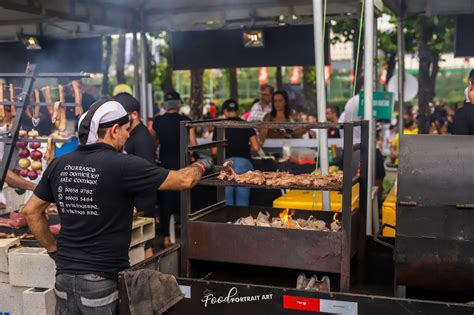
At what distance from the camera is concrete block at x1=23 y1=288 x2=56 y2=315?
3.96 m

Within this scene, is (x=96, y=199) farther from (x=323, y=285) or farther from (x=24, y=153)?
(x=24, y=153)

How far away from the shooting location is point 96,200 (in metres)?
3.23

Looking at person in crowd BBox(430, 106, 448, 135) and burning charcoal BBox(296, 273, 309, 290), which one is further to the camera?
person in crowd BBox(430, 106, 448, 135)

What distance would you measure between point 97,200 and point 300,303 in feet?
4.32

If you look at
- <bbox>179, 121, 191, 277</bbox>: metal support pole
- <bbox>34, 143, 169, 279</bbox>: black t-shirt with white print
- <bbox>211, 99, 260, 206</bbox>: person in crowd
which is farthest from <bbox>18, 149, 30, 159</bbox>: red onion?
<bbox>211, 99, 260, 206</bbox>: person in crowd

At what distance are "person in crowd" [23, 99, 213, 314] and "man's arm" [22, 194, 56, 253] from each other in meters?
0.12

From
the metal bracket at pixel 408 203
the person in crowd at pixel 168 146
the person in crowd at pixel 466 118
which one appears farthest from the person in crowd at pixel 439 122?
the metal bracket at pixel 408 203

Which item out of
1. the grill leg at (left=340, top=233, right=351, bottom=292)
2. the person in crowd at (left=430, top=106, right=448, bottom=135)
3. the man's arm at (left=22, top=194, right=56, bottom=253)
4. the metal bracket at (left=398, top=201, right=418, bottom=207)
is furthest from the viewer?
the person in crowd at (left=430, top=106, right=448, bottom=135)

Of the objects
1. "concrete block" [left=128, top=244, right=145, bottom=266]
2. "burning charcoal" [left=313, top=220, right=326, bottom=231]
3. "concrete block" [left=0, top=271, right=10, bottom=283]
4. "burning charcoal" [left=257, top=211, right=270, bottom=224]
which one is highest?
"burning charcoal" [left=257, top=211, right=270, bottom=224]

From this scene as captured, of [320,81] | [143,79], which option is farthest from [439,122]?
[320,81]

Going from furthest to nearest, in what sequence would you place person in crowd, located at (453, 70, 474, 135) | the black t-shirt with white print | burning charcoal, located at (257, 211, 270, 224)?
person in crowd, located at (453, 70, 474, 135) → burning charcoal, located at (257, 211, 270, 224) → the black t-shirt with white print

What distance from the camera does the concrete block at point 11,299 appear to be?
4277 mm

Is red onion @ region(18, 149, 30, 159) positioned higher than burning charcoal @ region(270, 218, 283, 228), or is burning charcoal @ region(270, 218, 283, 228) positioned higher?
red onion @ region(18, 149, 30, 159)

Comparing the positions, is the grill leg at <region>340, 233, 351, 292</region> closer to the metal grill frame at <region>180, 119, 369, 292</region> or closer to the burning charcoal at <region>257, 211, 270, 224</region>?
the metal grill frame at <region>180, 119, 369, 292</region>
